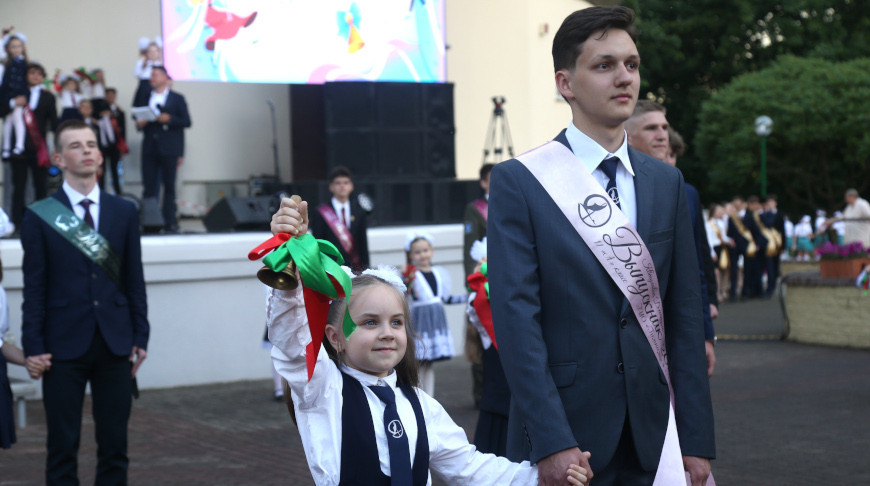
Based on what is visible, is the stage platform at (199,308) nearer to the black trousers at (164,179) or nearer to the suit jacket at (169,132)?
the black trousers at (164,179)

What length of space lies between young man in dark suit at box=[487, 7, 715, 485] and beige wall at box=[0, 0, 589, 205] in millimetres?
13893

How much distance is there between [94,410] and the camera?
16.6 ft

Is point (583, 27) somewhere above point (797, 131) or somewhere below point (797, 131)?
below

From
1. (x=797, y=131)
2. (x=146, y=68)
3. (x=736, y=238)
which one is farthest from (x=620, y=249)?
(x=797, y=131)

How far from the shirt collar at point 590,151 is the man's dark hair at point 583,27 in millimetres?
181

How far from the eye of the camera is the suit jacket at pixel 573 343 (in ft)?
8.66

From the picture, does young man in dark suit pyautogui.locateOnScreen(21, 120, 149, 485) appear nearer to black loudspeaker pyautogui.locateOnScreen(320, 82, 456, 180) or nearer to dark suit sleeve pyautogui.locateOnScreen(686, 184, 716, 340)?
dark suit sleeve pyautogui.locateOnScreen(686, 184, 716, 340)

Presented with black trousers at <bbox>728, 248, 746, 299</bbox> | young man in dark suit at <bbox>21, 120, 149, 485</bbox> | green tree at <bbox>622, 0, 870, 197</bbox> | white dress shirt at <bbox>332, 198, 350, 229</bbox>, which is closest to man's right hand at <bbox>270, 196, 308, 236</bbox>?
young man in dark suit at <bbox>21, 120, 149, 485</bbox>

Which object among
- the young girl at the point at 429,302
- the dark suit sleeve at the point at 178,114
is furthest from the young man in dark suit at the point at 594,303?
the dark suit sleeve at the point at 178,114

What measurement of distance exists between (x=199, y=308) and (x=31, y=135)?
3.45 m

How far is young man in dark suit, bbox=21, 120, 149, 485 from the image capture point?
4961 mm

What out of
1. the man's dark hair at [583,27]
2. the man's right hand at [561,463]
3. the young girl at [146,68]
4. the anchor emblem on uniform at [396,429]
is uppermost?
the young girl at [146,68]

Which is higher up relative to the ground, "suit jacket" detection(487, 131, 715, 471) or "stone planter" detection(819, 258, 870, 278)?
"suit jacket" detection(487, 131, 715, 471)

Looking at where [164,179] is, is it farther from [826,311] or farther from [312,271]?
[312,271]
